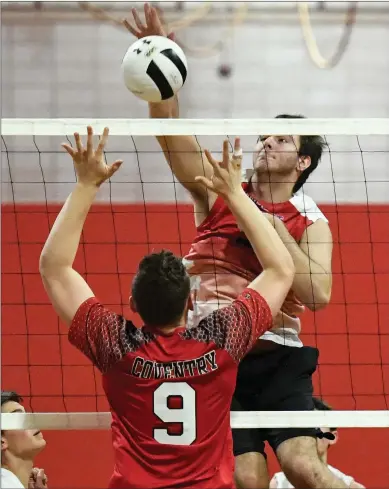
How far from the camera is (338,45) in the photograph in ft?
27.5

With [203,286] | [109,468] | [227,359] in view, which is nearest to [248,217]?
[227,359]

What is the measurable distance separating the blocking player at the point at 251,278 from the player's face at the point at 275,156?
0.19 meters

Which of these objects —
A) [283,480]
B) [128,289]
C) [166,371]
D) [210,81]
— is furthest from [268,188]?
[210,81]

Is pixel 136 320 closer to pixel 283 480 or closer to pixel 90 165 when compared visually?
pixel 283 480

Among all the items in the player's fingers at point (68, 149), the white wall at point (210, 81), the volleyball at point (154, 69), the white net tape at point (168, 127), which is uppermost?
the white wall at point (210, 81)

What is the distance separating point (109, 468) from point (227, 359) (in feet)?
12.3

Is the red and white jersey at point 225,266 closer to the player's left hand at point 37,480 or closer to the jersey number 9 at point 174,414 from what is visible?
the jersey number 9 at point 174,414

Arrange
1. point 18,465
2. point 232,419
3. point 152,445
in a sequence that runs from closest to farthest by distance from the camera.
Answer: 1. point 152,445
2. point 232,419
3. point 18,465

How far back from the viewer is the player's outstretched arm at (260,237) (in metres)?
3.22

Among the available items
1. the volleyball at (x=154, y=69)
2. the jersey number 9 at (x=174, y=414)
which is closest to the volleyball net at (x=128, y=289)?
the volleyball at (x=154, y=69)

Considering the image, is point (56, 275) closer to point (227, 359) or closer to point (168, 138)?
point (227, 359)

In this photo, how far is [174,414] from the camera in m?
3.02

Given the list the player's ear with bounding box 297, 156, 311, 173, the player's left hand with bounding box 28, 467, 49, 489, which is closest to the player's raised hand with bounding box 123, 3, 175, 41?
the player's ear with bounding box 297, 156, 311, 173

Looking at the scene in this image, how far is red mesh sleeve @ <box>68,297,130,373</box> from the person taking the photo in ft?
9.99
